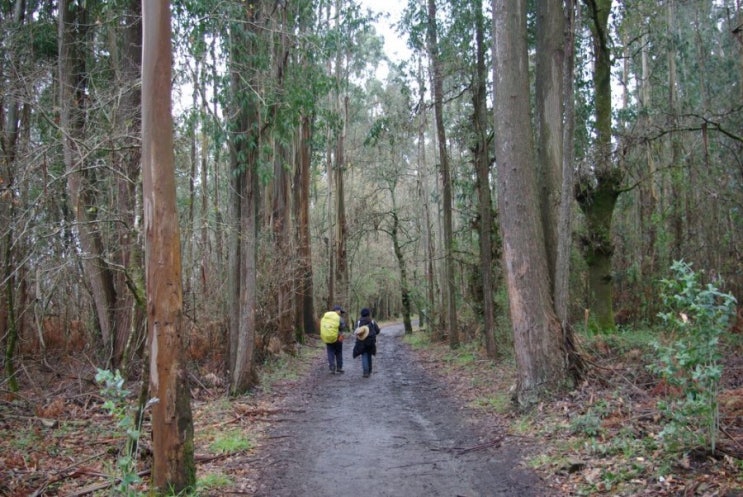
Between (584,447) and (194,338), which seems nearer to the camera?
(584,447)

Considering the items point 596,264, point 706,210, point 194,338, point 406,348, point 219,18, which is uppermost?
point 219,18

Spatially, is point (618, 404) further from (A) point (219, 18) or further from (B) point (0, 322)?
(B) point (0, 322)

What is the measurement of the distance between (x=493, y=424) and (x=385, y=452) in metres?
1.98

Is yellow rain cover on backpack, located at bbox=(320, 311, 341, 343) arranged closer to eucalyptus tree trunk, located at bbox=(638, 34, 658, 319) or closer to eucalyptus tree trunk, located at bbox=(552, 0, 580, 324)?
eucalyptus tree trunk, located at bbox=(552, 0, 580, 324)

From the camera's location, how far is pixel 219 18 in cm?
925

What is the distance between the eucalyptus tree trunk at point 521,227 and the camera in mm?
7949

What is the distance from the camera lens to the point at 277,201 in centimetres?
1848

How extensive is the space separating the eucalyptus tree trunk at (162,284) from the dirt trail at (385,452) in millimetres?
1004

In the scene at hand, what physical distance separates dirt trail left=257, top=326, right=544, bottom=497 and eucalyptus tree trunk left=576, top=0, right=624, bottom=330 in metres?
4.63

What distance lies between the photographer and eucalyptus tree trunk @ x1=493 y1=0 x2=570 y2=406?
795 cm

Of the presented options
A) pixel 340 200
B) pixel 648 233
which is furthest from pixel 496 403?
pixel 340 200

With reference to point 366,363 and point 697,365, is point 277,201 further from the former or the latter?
point 697,365

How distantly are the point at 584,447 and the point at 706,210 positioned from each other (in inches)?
461

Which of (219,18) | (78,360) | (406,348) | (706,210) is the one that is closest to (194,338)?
(78,360)
